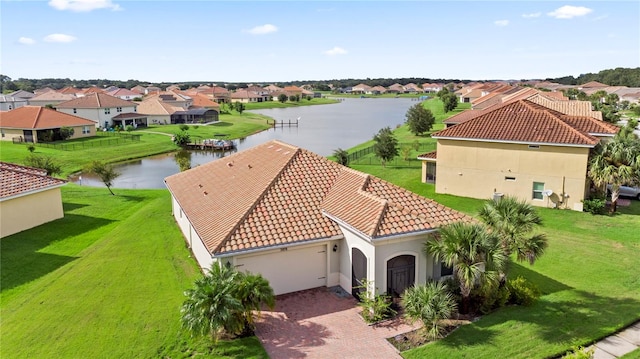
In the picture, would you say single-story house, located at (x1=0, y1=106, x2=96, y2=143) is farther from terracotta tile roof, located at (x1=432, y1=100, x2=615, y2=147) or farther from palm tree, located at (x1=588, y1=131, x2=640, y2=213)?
→ palm tree, located at (x1=588, y1=131, x2=640, y2=213)

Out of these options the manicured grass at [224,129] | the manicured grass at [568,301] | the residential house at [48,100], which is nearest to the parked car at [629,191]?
the manicured grass at [568,301]

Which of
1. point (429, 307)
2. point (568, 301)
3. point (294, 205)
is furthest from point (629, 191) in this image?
point (294, 205)

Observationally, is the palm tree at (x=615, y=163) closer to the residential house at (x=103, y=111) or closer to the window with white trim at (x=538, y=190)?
the window with white trim at (x=538, y=190)

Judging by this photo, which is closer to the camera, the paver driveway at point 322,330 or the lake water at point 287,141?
the paver driveway at point 322,330

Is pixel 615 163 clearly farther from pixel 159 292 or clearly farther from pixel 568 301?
pixel 159 292

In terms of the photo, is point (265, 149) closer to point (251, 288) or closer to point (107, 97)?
point (251, 288)

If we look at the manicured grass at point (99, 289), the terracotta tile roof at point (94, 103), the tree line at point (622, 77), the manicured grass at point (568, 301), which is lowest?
the manicured grass at point (568, 301)
